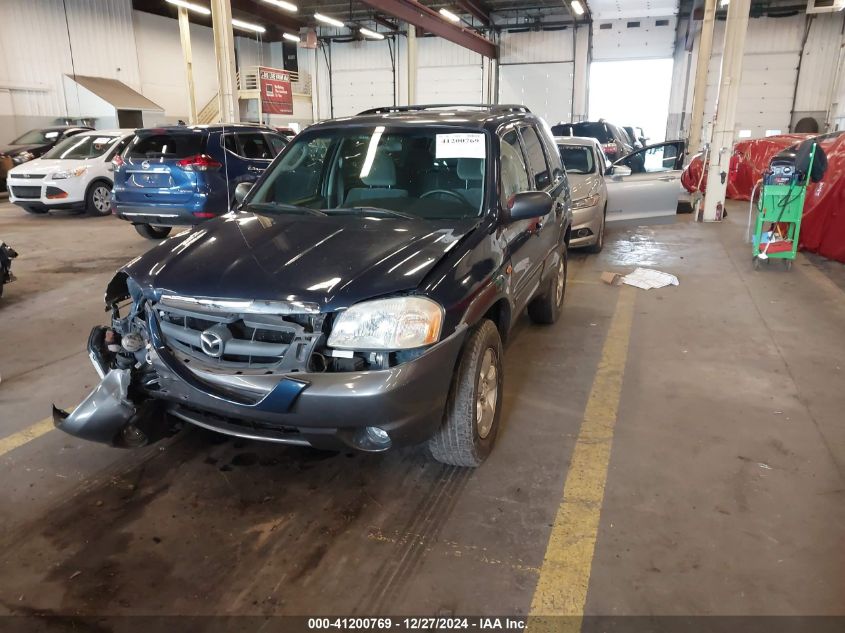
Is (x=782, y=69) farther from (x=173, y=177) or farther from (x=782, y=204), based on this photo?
(x=173, y=177)

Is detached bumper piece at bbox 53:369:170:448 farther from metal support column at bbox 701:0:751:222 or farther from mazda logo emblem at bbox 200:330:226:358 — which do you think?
metal support column at bbox 701:0:751:222

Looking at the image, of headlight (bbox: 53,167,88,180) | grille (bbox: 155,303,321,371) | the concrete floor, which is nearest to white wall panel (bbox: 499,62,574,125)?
headlight (bbox: 53,167,88,180)

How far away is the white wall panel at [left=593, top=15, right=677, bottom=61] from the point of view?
2300 cm

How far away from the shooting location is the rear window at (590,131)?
49.0ft

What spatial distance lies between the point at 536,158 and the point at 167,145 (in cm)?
583

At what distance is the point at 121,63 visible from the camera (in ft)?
71.5

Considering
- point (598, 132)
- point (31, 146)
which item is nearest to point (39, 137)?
point (31, 146)

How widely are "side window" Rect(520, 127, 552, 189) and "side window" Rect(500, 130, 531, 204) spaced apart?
0.20m

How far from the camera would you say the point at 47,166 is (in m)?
11.1

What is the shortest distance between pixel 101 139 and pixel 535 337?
10657 millimetres

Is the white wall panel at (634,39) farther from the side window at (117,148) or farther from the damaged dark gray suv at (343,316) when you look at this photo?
the damaged dark gray suv at (343,316)

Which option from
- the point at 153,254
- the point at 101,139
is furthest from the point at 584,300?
the point at 101,139

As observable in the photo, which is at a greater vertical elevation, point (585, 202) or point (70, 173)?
point (70, 173)

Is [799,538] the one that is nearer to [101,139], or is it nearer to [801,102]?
[101,139]
